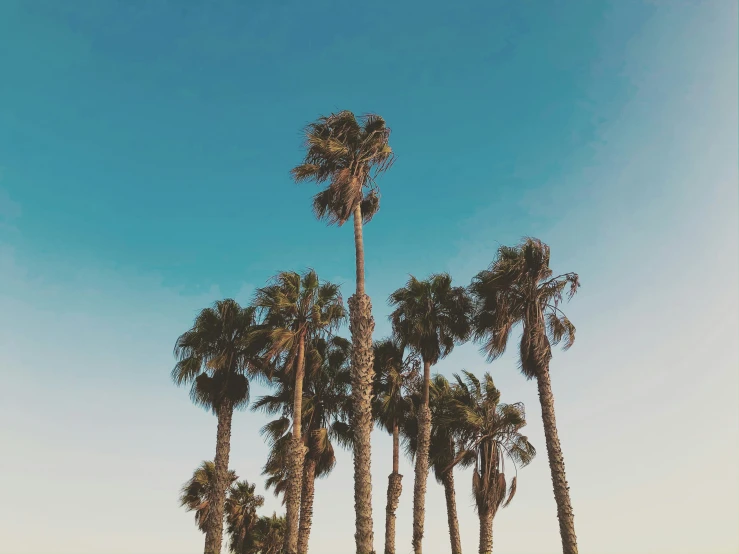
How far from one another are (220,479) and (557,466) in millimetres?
13901

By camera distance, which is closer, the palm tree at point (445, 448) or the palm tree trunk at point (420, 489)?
the palm tree trunk at point (420, 489)

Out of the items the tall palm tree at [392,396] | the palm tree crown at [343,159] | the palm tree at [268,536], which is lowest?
the palm tree at [268,536]

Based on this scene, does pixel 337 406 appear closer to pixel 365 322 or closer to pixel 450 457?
pixel 450 457

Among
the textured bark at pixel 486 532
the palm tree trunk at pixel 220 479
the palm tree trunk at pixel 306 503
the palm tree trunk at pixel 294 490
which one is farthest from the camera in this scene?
the textured bark at pixel 486 532

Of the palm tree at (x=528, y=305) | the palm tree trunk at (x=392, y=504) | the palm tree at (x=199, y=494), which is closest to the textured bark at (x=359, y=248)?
the palm tree at (x=528, y=305)

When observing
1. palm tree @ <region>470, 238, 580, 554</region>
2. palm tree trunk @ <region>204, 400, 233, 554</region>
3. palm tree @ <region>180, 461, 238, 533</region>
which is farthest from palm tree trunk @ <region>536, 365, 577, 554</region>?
palm tree @ <region>180, 461, 238, 533</region>

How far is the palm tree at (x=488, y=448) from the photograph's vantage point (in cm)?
2488

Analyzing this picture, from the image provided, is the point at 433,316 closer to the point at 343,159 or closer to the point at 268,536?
the point at 343,159

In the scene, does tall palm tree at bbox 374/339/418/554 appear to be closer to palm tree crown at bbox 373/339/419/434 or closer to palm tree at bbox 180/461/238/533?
palm tree crown at bbox 373/339/419/434

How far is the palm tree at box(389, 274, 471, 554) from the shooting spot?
1022 inches

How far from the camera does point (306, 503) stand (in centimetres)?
2427

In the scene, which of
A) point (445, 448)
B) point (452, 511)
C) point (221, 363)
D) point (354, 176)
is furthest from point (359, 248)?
point (452, 511)

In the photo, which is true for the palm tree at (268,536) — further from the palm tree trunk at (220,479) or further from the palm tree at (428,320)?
the palm tree at (428,320)

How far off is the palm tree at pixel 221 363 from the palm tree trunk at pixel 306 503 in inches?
137
